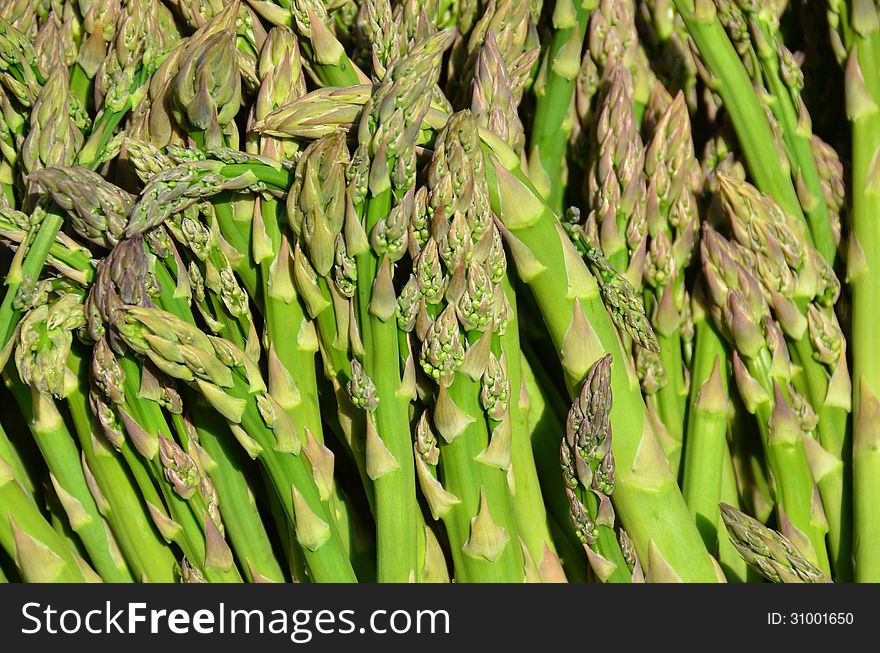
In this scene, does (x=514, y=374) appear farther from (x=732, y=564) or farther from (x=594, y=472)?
(x=732, y=564)

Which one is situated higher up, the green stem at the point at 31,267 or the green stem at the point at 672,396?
the green stem at the point at 31,267

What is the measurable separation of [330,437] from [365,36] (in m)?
0.50

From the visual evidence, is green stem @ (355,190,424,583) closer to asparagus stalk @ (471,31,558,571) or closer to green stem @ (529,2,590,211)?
asparagus stalk @ (471,31,558,571)

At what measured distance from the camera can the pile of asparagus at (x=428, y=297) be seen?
0.92m

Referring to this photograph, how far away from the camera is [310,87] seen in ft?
3.61

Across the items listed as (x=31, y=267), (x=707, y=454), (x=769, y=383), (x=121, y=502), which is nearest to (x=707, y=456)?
(x=707, y=454)

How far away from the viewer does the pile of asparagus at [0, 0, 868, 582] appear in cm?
92

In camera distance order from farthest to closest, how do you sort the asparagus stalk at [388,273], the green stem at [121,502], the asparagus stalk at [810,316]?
1. the asparagus stalk at [810,316]
2. the green stem at [121,502]
3. the asparagus stalk at [388,273]

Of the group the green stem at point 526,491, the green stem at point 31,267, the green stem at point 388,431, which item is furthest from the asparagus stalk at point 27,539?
the green stem at point 526,491

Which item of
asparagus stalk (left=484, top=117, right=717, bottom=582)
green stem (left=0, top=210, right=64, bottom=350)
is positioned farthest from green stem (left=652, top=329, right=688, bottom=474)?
green stem (left=0, top=210, right=64, bottom=350)

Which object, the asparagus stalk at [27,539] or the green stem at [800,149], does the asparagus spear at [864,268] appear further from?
the asparagus stalk at [27,539]

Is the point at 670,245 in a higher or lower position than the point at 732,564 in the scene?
higher

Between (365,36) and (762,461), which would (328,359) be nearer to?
(365,36)

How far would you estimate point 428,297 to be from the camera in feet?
3.03
